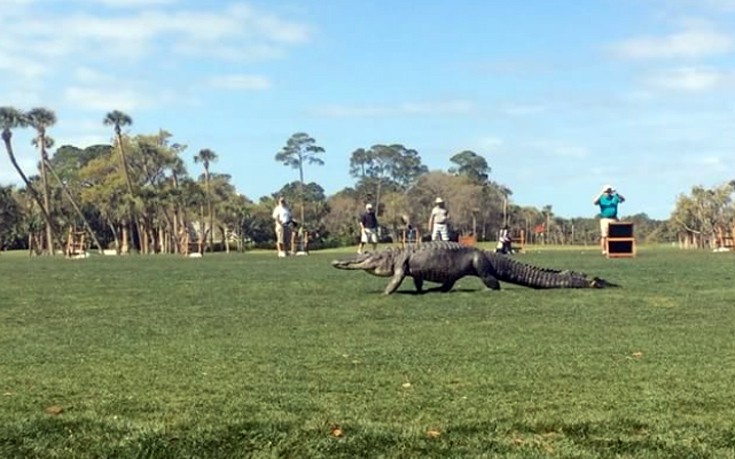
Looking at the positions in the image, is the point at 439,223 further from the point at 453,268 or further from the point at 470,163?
the point at 470,163

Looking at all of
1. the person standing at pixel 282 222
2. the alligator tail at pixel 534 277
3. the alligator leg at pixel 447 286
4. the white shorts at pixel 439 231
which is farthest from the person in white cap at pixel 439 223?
the alligator tail at pixel 534 277

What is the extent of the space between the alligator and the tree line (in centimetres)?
4544

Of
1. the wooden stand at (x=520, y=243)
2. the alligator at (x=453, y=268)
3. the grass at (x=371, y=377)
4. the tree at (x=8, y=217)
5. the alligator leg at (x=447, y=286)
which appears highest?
the tree at (x=8, y=217)

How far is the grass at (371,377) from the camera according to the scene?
14.7 feet

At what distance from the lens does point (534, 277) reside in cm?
1254

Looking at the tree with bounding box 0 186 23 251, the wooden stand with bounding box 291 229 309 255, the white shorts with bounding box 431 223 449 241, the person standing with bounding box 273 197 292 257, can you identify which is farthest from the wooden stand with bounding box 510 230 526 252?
the tree with bounding box 0 186 23 251

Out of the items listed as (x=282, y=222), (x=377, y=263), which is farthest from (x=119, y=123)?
(x=377, y=263)

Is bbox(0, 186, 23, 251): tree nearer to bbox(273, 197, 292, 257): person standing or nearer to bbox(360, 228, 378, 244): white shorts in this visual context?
bbox(273, 197, 292, 257): person standing

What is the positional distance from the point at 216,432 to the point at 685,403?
103 inches

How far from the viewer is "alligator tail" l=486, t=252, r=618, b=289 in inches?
490

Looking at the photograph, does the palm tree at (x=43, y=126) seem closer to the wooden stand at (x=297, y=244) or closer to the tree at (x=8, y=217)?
the tree at (x=8, y=217)

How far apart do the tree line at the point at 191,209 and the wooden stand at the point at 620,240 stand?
121 ft

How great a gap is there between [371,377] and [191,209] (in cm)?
7113

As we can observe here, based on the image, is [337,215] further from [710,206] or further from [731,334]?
[731,334]
